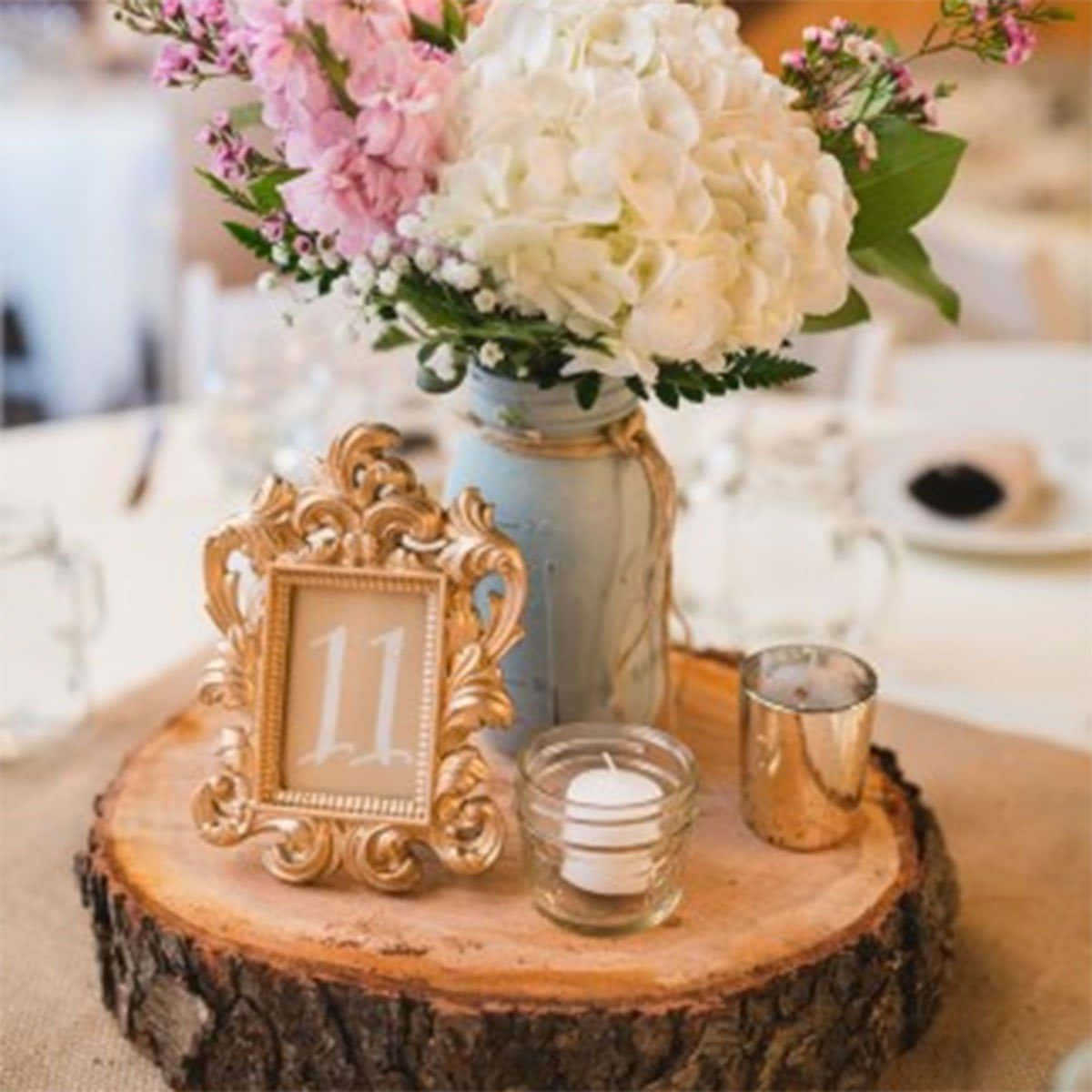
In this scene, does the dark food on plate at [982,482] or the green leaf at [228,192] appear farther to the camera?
the dark food on plate at [982,482]

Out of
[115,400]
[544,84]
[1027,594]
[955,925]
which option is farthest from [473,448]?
[115,400]

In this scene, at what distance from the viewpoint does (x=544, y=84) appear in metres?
0.82

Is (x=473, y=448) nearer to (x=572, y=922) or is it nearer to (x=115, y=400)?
(x=572, y=922)

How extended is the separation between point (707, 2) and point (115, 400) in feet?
8.40

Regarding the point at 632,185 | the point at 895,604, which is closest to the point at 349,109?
the point at 632,185

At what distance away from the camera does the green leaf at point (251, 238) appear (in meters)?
0.90

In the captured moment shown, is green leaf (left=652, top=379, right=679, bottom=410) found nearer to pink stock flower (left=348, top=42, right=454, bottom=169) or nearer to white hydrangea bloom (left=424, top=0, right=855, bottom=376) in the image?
white hydrangea bloom (left=424, top=0, right=855, bottom=376)

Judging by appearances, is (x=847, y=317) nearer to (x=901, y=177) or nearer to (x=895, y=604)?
(x=901, y=177)

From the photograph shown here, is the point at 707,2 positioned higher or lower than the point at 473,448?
higher

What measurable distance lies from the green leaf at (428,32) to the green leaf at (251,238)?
13 centimetres

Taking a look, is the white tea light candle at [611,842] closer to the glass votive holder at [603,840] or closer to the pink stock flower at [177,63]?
the glass votive holder at [603,840]

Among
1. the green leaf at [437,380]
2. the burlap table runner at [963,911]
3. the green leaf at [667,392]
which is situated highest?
the green leaf at [667,392]

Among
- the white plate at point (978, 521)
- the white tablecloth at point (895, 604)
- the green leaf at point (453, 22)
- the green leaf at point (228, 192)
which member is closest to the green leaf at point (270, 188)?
the green leaf at point (228, 192)

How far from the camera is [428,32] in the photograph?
883 mm
